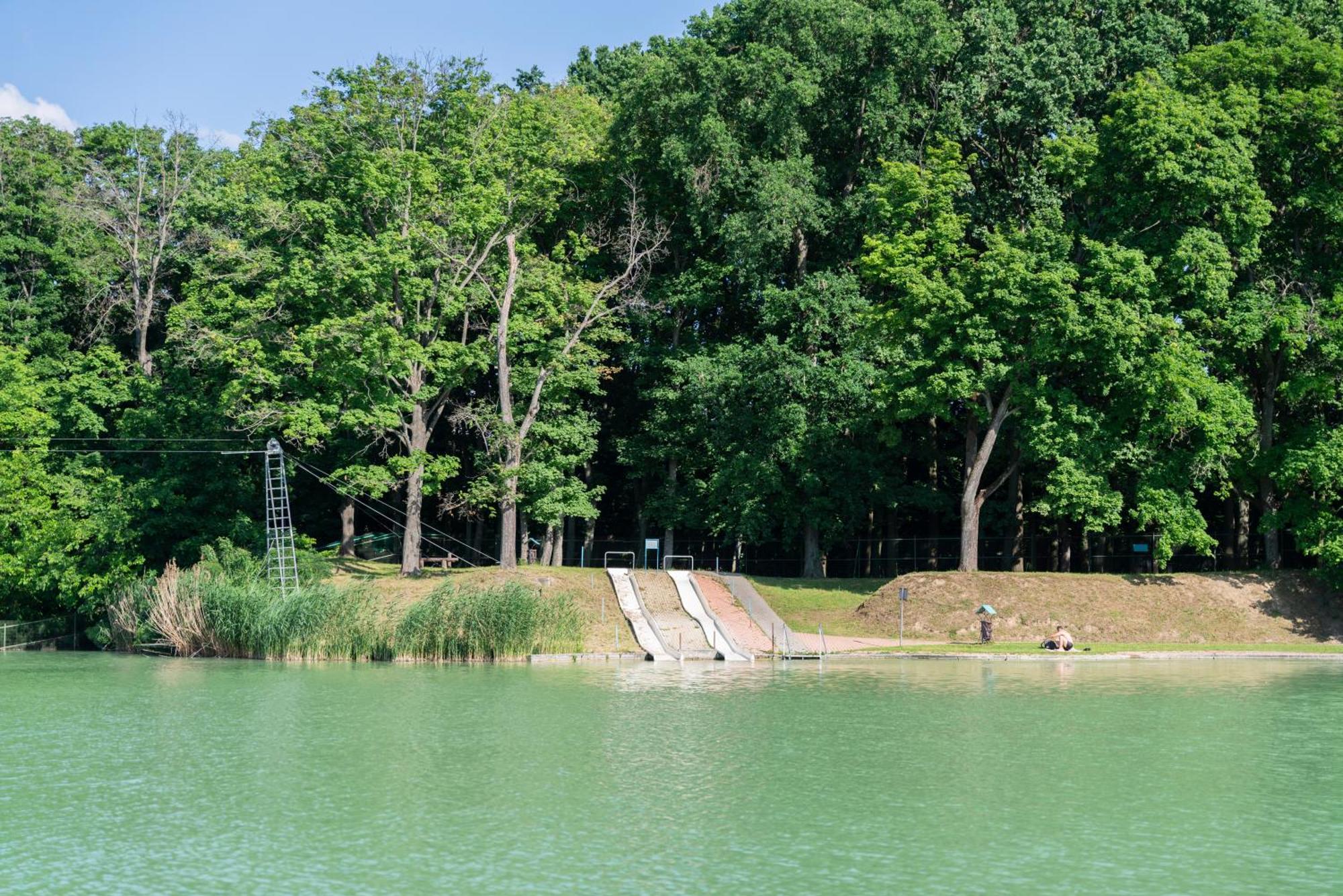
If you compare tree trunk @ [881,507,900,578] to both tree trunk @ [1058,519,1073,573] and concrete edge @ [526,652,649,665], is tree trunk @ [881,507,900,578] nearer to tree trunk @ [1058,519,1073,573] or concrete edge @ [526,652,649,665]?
tree trunk @ [1058,519,1073,573]

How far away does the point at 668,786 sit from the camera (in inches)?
752

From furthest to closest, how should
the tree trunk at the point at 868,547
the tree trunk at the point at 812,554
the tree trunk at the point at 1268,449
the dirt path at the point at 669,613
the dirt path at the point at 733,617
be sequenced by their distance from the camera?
the tree trunk at the point at 868,547
the tree trunk at the point at 812,554
the tree trunk at the point at 1268,449
the dirt path at the point at 733,617
the dirt path at the point at 669,613

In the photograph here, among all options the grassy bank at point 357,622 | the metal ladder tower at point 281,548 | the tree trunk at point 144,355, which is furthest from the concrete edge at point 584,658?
the tree trunk at point 144,355

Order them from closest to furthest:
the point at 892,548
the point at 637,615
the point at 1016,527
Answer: the point at 637,615
the point at 1016,527
the point at 892,548

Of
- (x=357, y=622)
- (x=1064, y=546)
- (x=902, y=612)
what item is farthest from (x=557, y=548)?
(x=1064, y=546)

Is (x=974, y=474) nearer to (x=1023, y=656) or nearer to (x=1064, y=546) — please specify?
(x=1064, y=546)

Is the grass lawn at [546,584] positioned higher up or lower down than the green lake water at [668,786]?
higher up

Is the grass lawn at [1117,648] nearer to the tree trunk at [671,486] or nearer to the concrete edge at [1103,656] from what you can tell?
the concrete edge at [1103,656]

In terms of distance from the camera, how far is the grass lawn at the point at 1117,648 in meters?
39.4

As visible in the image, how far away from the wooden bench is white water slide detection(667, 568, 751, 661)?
34.6 ft

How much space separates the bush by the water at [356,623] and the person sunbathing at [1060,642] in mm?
14226

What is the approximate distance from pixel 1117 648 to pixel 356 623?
75.3 ft

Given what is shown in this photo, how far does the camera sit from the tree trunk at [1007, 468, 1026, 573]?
53.1 m

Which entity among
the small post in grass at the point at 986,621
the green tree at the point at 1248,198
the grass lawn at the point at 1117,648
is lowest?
the grass lawn at the point at 1117,648
